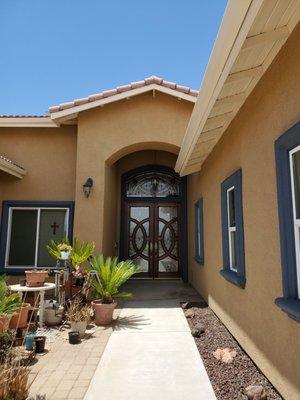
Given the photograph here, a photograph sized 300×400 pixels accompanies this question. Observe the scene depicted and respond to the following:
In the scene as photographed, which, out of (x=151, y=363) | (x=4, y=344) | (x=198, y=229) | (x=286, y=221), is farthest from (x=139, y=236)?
(x=286, y=221)

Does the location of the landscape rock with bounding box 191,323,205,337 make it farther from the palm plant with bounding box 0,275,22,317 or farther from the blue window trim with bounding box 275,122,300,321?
the palm plant with bounding box 0,275,22,317

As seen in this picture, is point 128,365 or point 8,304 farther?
point 8,304

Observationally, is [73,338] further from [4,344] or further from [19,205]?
[19,205]

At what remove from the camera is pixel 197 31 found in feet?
27.8

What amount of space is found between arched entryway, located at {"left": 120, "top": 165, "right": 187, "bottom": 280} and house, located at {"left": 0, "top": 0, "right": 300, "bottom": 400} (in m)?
0.04

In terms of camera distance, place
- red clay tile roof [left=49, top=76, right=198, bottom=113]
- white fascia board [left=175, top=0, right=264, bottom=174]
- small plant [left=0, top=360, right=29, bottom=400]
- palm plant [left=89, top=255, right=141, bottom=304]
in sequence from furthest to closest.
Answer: red clay tile roof [left=49, top=76, right=198, bottom=113] < palm plant [left=89, top=255, right=141, bottom=304] < small plant [left=0, top=360, right=29, bottom=400] < white fascia board [left=175, top=0, right=264, bottom=174]

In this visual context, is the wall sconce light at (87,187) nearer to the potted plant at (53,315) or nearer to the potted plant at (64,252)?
the potted plant at (64,252)

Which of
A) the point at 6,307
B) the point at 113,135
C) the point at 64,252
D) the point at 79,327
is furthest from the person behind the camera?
the point at 113,135

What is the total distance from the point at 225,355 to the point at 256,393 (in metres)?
1.26

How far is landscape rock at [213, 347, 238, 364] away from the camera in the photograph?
4.29 metres

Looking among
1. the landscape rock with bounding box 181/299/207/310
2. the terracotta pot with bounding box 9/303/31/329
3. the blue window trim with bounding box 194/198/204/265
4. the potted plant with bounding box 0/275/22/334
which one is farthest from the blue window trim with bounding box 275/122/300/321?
the blue window trim with bounding box 194/198/204/265

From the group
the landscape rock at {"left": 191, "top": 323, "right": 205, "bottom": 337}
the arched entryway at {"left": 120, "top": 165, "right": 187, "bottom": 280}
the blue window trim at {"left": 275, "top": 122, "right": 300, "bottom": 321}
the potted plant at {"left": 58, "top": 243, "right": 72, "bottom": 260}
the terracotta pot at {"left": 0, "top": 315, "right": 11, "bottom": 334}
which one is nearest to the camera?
the blue window trim at {"left": 275, "top": 122, "right": 300, "bottom": 321}

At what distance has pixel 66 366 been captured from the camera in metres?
4.19

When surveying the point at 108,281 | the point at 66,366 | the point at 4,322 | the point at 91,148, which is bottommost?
the point at 66,366
